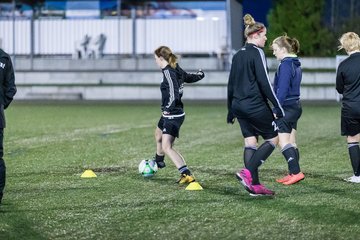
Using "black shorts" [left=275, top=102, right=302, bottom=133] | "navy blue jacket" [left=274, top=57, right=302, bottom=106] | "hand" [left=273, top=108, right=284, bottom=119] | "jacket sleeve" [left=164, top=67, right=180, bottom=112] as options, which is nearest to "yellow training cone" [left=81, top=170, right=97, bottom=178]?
"jacket sleeve" [left=164, top=67, right=180, bottom=112]

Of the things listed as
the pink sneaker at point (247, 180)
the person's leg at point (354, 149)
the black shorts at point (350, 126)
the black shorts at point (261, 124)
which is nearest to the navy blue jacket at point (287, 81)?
the black shorts at point (350, 126)

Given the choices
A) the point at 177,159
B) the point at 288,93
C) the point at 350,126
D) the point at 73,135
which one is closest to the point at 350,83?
the point at 350,126

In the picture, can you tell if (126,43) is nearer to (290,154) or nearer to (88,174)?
(88,174)

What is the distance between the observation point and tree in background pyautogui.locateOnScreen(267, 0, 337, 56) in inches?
1442

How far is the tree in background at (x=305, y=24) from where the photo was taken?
3662cm

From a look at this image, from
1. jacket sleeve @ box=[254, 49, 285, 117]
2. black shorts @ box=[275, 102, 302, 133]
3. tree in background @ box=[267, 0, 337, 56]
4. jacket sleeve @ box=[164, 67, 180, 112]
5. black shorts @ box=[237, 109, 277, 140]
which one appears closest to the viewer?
jacket sleeve @ box=[254, 49, 285, 117]

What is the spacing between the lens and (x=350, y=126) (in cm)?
1285

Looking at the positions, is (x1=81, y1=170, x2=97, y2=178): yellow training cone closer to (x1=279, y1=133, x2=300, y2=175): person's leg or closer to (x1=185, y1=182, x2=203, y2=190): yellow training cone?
(x1=185, y1=182, x2=203, y2=190): yellow training cone

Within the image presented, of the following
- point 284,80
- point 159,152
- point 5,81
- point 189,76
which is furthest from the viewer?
point 159,152

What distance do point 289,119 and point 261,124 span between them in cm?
157

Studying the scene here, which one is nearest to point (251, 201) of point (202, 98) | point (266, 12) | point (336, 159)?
point (336, 159)

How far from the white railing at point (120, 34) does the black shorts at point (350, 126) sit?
2374cm

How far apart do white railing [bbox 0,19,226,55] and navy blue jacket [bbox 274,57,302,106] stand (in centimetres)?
2405

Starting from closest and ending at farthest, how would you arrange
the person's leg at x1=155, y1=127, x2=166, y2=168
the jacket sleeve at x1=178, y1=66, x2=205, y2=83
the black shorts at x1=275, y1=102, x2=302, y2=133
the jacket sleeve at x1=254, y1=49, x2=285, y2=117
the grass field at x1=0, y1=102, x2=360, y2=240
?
the grass field at x1=0, y1=102, x2=360, y2=240 → the jacket sleeve at x1=254, y1=49, x2=285, y2=117 → the black shorts at x1=275, y1=102, x2=302, y2=133 → the jacket sleeve at x1=178, y1=66, x2=205, y2=83 → the person's leg at x1=155, y1=127, x2=166, y2=168
